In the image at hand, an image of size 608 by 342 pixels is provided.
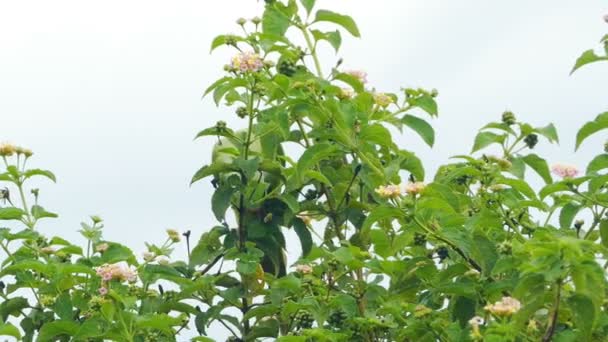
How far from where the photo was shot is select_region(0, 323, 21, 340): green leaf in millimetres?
5234

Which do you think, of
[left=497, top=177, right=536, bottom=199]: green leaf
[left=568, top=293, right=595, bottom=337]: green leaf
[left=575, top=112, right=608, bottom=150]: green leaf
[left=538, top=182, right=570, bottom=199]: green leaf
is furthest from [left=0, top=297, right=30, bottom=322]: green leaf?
[left=568, top=293, right=595, bottom=337]: green leaf

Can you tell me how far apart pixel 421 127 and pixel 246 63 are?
0.74 meters

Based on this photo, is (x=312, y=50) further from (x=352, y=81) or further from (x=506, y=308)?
(x=506, y=308)

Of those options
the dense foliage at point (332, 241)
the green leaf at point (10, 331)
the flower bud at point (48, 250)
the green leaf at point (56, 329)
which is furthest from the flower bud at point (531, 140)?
the green leaf at point (10, 331)

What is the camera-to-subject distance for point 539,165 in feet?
17.3

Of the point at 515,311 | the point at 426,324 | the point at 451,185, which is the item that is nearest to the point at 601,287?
the point at 515,311

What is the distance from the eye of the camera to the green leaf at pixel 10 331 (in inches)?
206

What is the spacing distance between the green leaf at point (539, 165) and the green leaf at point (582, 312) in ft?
3.80

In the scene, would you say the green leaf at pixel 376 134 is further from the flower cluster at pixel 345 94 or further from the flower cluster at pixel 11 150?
the flower cluster at pixel 11 150

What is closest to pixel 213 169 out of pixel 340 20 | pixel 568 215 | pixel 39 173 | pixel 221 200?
pixel 221 200

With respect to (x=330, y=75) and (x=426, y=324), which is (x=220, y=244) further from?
(x=426, y=324)

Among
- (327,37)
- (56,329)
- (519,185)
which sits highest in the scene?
(327,37)

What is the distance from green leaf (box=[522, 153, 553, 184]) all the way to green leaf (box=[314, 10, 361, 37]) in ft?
3.29

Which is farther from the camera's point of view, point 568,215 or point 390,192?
point 568,215
